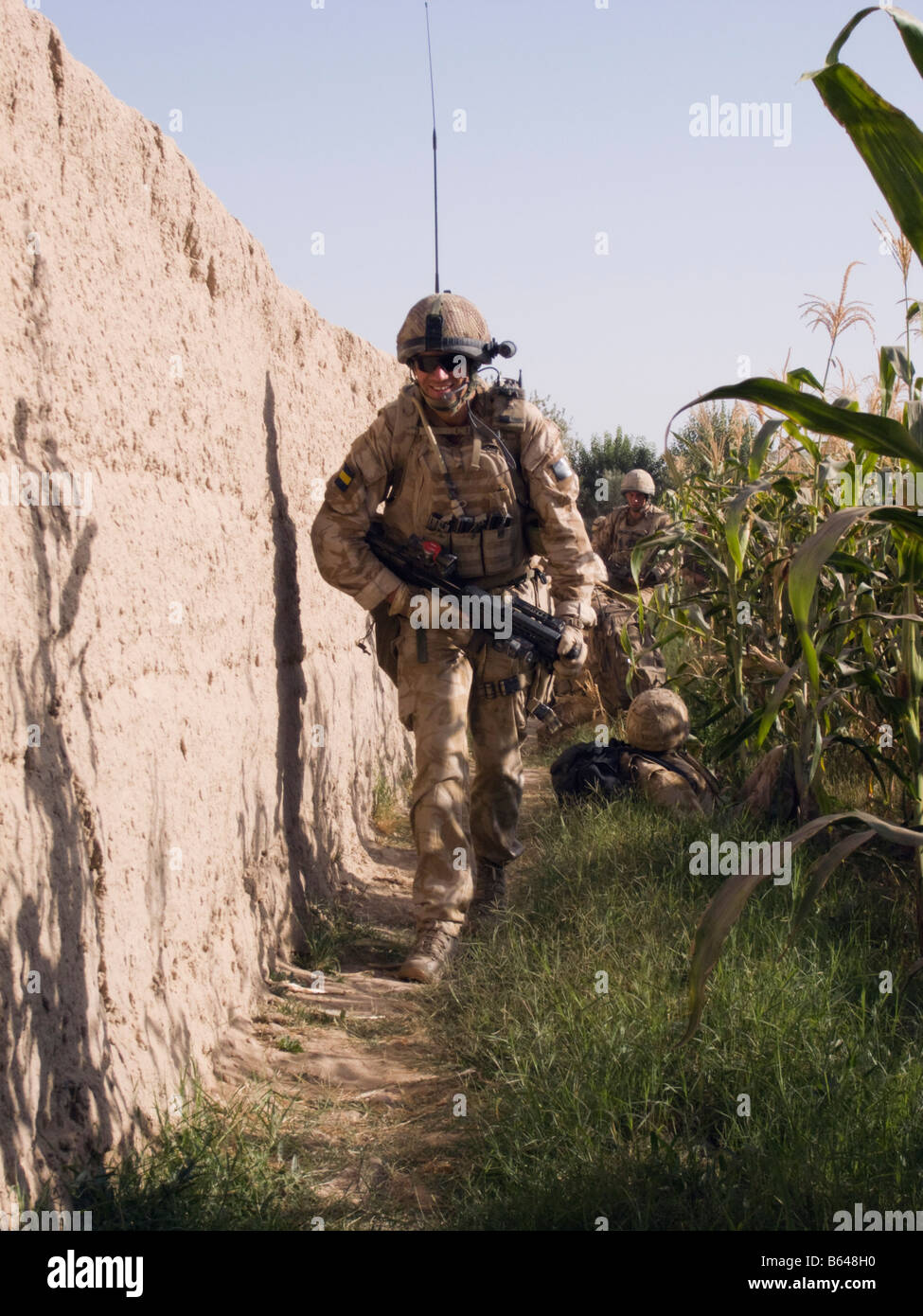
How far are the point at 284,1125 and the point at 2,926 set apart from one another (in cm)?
106

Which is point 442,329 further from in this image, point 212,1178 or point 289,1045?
point 212,1178

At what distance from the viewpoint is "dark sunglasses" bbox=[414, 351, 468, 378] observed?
4.11 meters

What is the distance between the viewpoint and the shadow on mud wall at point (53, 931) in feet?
6.94

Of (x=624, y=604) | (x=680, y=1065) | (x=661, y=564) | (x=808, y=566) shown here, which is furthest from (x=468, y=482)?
(x=624, y=604)

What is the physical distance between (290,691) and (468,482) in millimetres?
940

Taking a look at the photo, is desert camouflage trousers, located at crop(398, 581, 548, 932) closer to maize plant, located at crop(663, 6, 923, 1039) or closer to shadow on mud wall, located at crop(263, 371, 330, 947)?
shadow on mud wall, located at crop(263, 371, 330, 947)

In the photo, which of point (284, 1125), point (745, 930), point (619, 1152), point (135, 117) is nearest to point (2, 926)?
point (284, 1125)

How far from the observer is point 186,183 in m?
3.24

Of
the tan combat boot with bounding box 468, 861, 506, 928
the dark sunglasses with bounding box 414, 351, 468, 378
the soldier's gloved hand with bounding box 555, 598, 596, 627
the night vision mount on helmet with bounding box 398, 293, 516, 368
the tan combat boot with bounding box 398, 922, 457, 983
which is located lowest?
the tan combat boot with bounding box 398, 922, 457, 983

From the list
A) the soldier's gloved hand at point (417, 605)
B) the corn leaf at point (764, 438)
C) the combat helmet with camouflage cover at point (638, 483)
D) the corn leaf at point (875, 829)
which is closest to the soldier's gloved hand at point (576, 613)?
the soldier's gloved hand at point (417, 605)

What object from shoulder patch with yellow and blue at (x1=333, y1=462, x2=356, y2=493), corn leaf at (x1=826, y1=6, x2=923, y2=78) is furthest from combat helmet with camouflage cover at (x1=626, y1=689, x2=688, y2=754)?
corn leaf at (x1=826, y1=6, x2=923, y2=78)

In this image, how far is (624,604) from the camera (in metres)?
8.30

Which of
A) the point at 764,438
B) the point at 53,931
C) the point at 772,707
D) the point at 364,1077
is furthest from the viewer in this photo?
the point at 364,1077

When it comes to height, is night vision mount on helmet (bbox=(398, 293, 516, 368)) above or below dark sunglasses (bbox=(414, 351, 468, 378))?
above
